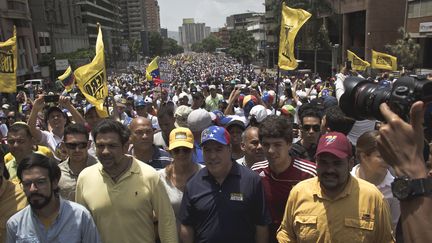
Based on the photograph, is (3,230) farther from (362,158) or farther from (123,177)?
(362,158)

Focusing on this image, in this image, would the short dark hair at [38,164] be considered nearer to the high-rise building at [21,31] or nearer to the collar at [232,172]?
the collar at [232,172]

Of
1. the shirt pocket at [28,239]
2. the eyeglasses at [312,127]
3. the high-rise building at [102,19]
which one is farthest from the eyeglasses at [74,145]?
the high-rise building at [102,19]

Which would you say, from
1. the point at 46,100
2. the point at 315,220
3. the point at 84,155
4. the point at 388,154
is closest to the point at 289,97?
the point at 46,100

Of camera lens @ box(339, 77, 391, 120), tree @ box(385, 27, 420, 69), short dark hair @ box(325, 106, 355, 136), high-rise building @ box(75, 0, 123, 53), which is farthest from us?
high-rise building @ box(75, 0, 123, 53)

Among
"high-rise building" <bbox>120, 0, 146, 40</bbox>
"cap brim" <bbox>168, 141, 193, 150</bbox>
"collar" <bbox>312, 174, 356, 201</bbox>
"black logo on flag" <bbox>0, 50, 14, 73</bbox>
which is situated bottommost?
"collar" <bbox>312, 174, 356, 201</bbox>

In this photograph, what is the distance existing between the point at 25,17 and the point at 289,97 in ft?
164

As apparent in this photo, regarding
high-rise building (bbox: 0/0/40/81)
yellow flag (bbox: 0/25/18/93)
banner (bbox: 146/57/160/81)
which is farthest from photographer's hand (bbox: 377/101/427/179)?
high-rise building (bbox: 0/0/40/81)

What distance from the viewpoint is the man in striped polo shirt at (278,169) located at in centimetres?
320

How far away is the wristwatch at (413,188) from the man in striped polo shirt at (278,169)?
1696mm

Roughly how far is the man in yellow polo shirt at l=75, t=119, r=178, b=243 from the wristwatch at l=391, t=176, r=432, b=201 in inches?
77.2

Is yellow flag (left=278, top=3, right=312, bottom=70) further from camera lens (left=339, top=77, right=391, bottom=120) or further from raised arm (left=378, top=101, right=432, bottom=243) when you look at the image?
raised arm (left=378, top=101, right=432, bottom=243)

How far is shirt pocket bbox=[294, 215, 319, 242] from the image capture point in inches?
102

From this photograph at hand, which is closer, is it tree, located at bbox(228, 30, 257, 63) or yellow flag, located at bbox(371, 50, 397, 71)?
yellow flag, located at bbox(371, 50, 397, 71)

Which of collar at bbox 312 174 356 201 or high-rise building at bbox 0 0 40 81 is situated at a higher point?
high-rise building at bbox 0 0 40 81
